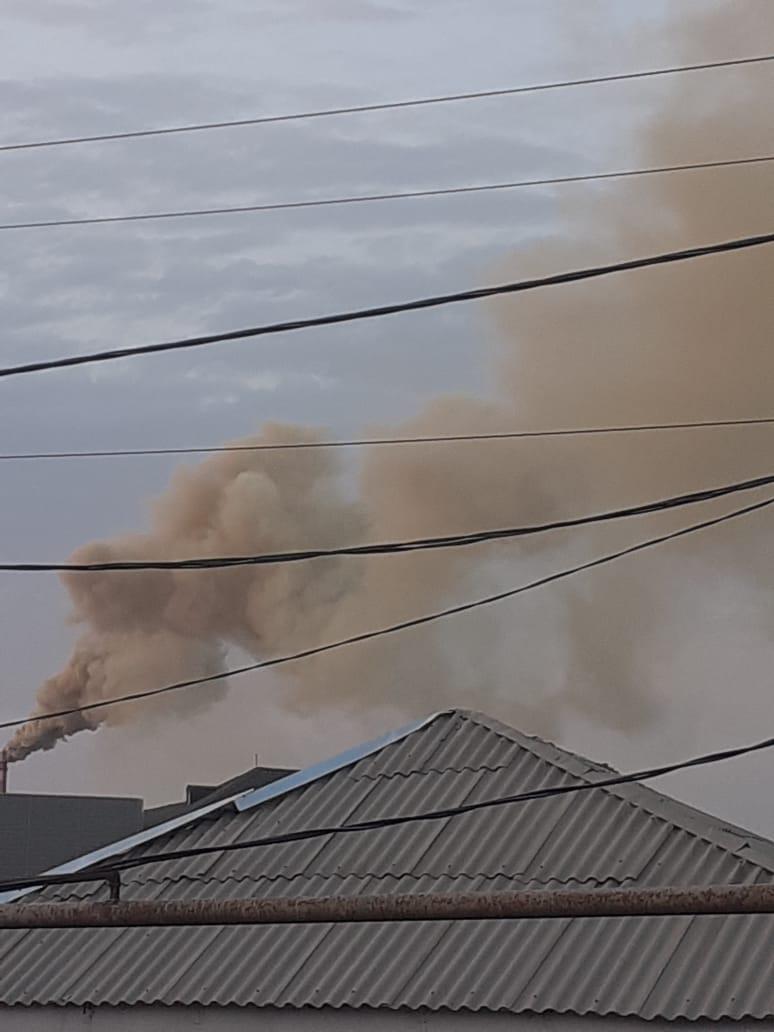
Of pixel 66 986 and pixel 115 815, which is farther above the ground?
pixel 115 815

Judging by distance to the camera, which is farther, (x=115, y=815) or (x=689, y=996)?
(x=115, y=815)

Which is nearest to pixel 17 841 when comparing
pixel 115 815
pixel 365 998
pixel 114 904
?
pixel 115 815

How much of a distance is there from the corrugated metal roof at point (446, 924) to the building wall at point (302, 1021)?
6cm

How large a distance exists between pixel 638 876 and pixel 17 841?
1785 cm

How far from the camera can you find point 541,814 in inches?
420

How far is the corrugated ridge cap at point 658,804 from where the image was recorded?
32.4 ft

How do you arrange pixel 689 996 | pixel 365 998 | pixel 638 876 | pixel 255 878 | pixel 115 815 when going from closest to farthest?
pixel 689 996
pixel 365 998
pixel 638 876
pixel 255 878
pixel 115 815

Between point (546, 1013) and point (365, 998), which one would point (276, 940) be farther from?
point (546, 1013)

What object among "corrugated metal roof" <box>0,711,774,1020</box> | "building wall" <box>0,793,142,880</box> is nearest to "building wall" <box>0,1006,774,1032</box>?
"corrugated metal roof" <box>0,711,774,1020</box>

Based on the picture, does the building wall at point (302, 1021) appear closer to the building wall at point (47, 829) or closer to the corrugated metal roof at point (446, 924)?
the corrugated metal roof at point (446, 924)

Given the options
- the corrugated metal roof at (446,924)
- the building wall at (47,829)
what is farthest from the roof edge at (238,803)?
the building wall at (47,829)

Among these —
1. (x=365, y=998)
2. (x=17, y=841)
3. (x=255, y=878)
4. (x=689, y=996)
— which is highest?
(x=17, y=841)

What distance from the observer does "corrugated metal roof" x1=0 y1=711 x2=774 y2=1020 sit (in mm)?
8656

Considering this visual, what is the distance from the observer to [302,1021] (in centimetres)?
900
